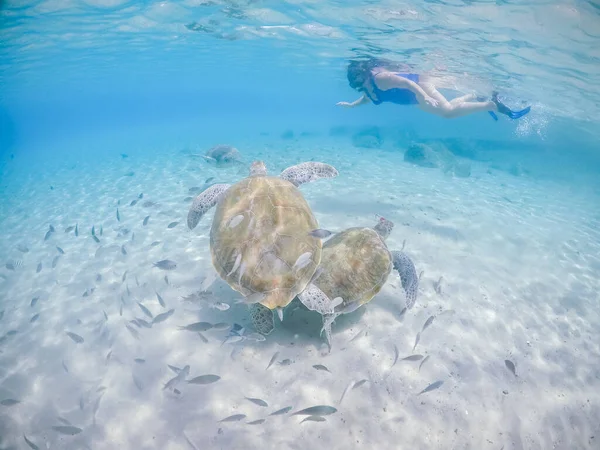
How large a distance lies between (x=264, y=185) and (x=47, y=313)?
6.26m

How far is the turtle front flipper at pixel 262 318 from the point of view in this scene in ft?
15.8

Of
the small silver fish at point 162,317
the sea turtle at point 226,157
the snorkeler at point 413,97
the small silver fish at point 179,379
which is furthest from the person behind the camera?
the sea turtle at point 226,157

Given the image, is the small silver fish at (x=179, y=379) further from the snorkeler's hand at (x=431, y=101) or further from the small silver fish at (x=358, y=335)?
the snorkeler's hand at (x=431, y=101)

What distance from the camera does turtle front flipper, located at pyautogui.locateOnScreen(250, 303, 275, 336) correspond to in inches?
189

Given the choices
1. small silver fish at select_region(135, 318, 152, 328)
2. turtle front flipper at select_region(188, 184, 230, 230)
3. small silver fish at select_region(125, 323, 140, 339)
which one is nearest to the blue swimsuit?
turtle front flipper at select_region(188, 184, 230, 230)

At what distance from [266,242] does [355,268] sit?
156cm

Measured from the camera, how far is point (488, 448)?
3.83 meters

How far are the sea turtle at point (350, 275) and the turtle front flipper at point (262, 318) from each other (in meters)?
0.82

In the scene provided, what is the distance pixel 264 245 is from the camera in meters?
4.39

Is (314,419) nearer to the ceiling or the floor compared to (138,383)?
nearer to the ceiling

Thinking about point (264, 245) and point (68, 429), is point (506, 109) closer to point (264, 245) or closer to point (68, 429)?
point (264, 245)

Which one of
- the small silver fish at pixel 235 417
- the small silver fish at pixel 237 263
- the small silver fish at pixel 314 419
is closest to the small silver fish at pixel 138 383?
the small silver fish at pixel 235 417

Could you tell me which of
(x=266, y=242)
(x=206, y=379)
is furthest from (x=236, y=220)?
(x=206, y=379)

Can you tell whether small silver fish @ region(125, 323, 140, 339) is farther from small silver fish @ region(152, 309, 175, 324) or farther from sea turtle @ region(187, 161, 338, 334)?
sea turtle @ region(187, 161, 338, 334)
